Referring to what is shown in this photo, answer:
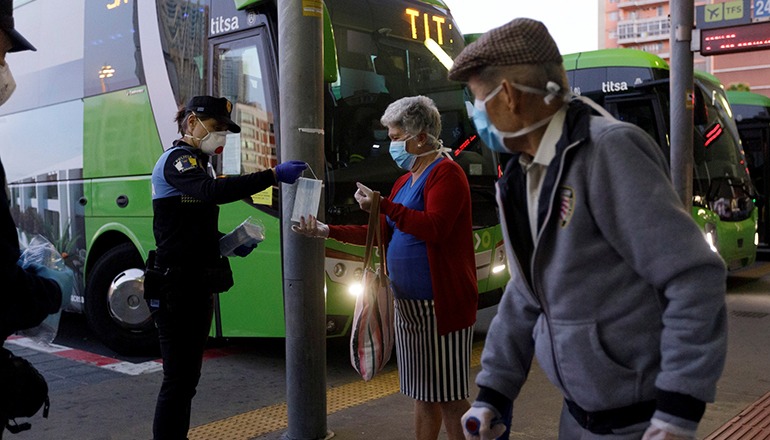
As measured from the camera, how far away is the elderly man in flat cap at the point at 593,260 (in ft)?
5.31

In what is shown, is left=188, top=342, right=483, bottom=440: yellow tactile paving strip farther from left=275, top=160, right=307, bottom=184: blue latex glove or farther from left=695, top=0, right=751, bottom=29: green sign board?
left=695, top=0, right=751, bottom=29: green sign board

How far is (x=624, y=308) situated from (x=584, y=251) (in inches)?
6.0

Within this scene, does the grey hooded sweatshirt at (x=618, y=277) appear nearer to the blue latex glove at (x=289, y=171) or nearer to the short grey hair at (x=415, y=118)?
the short grey hair at (x=415, y=118)

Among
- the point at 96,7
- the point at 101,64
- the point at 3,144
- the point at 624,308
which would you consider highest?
the point at 96,7

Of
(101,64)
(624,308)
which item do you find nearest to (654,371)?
(624,308)

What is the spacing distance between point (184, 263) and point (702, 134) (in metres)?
9.00

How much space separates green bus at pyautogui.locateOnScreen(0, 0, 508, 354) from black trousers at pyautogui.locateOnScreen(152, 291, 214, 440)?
1.67 meters

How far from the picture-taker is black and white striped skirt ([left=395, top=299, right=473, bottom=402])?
3479 mm

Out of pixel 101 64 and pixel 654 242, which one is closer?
pixel 654 242

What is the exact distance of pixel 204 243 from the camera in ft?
12.5

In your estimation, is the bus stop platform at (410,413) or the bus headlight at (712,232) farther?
the bus headlight at (712,232)

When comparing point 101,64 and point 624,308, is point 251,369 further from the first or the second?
point 624,308

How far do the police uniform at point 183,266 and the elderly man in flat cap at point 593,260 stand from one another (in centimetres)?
195

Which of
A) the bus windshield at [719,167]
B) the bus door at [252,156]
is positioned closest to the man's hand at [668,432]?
the bus door at [252,156]
